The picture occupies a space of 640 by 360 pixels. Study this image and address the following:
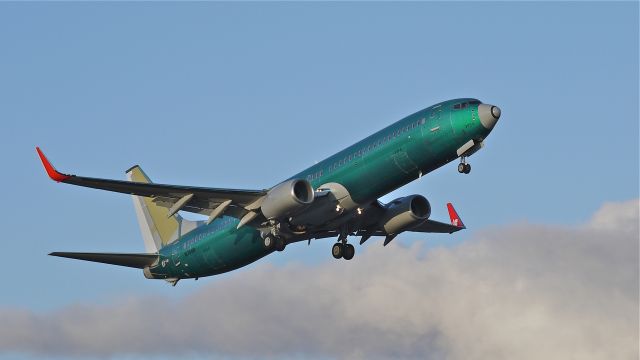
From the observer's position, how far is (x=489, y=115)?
58469 mm

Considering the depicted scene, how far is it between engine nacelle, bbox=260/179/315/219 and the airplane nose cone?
9.04 metres

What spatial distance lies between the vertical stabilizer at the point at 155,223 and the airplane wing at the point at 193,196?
8.13 meters

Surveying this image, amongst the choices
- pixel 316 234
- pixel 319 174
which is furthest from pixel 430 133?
pixel 316 234

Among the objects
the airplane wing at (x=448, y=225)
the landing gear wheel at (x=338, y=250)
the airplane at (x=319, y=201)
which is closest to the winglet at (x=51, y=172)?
the airplane at (x=319, y=201)

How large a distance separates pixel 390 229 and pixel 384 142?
842cm

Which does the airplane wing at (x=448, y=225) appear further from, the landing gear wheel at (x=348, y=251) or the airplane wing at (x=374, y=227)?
the landing gear wheel at (x=348, y=251)

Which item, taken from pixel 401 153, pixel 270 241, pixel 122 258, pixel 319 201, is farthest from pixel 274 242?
pixel 122 258

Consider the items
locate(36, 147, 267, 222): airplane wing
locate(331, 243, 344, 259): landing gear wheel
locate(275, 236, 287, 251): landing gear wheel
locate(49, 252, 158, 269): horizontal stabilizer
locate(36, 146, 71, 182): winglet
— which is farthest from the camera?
locate(331, 243, 344, 259): landing gear wheel

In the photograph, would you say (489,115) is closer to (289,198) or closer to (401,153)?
(401,153)

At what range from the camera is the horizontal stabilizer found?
67.9m

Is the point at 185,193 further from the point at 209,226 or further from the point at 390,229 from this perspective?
the point at 390,229

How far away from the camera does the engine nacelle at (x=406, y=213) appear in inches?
2640

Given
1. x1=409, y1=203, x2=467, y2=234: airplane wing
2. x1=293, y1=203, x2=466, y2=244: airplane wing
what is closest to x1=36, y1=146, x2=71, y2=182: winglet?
x1=293, y1=203, x2=466, y2=244: airplane wing

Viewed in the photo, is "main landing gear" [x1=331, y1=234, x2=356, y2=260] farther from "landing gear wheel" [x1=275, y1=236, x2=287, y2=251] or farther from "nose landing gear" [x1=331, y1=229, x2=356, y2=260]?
"landing gear wheel" [x1=275, y1=236, x2=287, y2=251]
